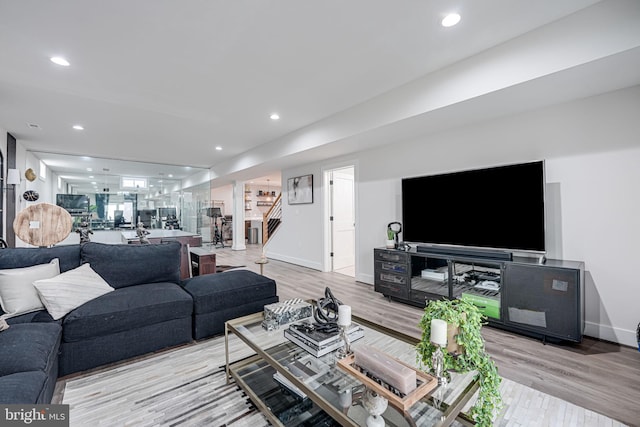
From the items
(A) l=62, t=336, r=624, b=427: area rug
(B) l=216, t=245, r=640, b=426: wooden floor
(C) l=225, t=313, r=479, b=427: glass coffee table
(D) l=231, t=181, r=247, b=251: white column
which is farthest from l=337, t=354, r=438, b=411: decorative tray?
(D) l=231, t=181, r=247, b=251: white column

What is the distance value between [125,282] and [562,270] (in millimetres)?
3919

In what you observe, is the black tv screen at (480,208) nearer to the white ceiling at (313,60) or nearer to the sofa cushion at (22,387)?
the white ceiling at (313,60)

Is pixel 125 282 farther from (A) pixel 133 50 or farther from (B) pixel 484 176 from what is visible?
(B) pixel 484 176

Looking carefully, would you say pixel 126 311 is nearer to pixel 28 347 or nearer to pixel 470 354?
pixel 28 347

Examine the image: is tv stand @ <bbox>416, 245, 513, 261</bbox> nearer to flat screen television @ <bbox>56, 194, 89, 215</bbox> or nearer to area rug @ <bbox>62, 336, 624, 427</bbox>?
area rug @ <bbox>62, 336, 624, 427</bbox>

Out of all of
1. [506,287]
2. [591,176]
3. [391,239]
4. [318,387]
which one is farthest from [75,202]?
[591,176]

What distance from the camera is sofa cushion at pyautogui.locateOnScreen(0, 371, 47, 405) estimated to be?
1.10 metres

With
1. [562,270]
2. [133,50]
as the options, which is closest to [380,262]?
[562,270]

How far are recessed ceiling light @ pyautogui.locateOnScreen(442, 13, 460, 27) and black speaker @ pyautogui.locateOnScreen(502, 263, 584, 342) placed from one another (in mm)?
2187

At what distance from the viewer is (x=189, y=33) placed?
2162mm

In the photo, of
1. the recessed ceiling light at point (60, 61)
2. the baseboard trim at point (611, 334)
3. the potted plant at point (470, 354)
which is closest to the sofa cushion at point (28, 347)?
the potted plant at point (470, 354)

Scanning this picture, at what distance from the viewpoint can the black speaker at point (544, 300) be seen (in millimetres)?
2289

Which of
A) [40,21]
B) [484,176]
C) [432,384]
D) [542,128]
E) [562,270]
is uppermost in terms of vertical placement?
[40,21]

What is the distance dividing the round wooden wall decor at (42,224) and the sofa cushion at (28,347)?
1.00m
